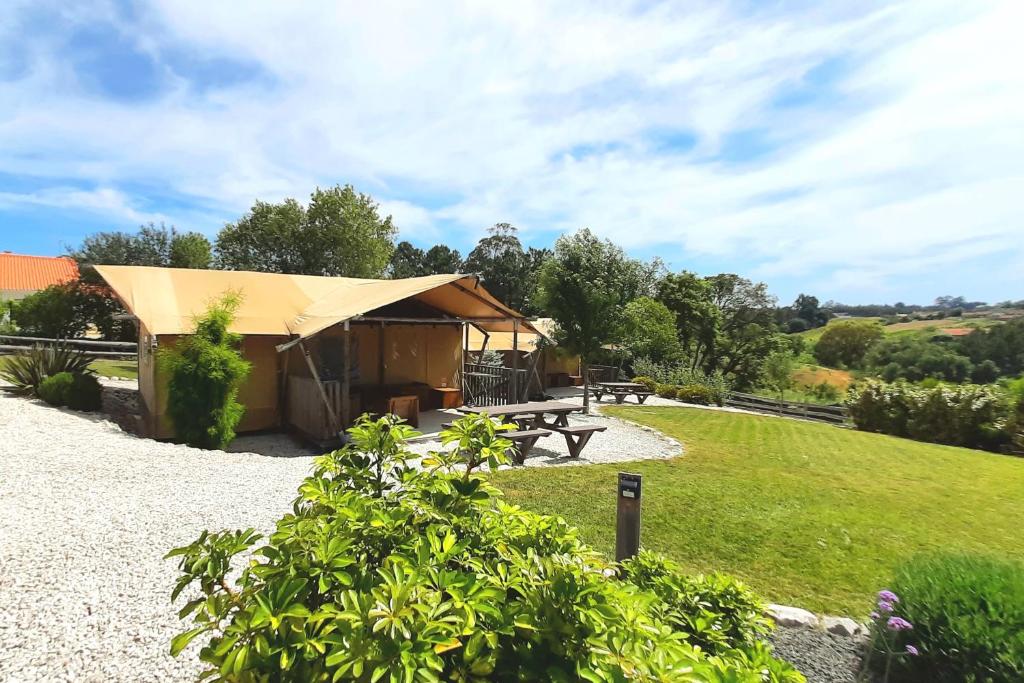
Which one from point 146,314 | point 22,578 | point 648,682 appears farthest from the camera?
point 146,314

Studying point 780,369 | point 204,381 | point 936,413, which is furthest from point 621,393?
point 780,369

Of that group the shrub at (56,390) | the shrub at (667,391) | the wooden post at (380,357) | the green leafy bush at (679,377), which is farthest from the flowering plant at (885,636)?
the green leafy bush at (679,377)

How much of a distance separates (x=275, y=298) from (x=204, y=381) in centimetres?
412

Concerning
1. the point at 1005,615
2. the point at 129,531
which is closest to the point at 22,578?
the point at 129,531

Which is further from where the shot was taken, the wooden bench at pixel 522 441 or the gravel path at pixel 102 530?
the wooden bench at pixel 522 441

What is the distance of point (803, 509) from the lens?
7008mm

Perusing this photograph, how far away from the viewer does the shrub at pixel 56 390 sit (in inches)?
437

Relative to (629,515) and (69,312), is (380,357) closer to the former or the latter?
(629,515)

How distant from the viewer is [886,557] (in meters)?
5.46

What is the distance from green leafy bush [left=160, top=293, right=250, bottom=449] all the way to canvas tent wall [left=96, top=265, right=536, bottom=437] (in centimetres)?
91

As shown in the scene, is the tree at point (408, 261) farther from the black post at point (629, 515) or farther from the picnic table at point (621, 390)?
the black post at point (629, 515)

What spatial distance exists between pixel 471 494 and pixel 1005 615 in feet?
11.2

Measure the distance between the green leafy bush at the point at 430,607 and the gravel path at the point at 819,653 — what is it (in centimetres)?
204

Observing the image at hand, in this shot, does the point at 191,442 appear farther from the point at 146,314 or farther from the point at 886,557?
the point at 886,557
